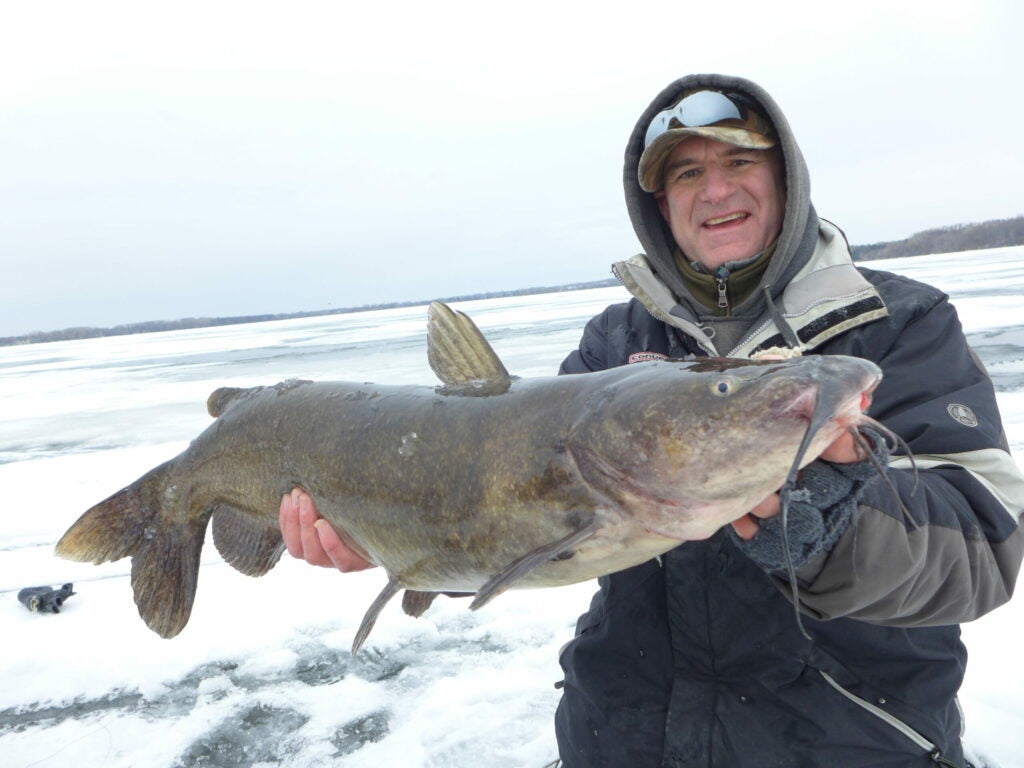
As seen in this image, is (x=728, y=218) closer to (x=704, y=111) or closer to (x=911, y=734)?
(x=704, y=111)

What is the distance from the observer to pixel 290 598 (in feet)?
15.4

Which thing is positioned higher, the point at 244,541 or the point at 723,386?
the point at 723,386

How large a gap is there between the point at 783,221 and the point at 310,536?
6.91ft

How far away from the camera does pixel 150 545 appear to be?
10.0ft

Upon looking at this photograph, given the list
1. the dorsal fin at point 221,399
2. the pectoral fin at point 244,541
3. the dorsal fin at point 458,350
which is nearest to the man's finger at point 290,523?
the pectoral fin at point 244,541

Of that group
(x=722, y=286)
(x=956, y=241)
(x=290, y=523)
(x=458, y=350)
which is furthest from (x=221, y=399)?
(x=956, y=241)

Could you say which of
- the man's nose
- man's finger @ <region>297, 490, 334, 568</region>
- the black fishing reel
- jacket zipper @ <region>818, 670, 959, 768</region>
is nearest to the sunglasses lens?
the man's nose

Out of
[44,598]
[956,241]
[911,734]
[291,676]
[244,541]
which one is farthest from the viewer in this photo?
[956,241]

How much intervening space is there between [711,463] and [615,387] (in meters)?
0.40

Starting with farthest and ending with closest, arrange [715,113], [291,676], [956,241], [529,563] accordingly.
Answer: [956,241] → [291,676] → [715,113] → [529,563]

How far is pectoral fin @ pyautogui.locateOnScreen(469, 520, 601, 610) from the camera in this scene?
1896mm

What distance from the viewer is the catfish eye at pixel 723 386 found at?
1813 mm

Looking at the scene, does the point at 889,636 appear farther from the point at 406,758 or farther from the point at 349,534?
the point at 406,758

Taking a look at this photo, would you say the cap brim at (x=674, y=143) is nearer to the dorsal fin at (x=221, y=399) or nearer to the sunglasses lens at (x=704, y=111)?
the sunglasses lens at (x=704, y=111)
